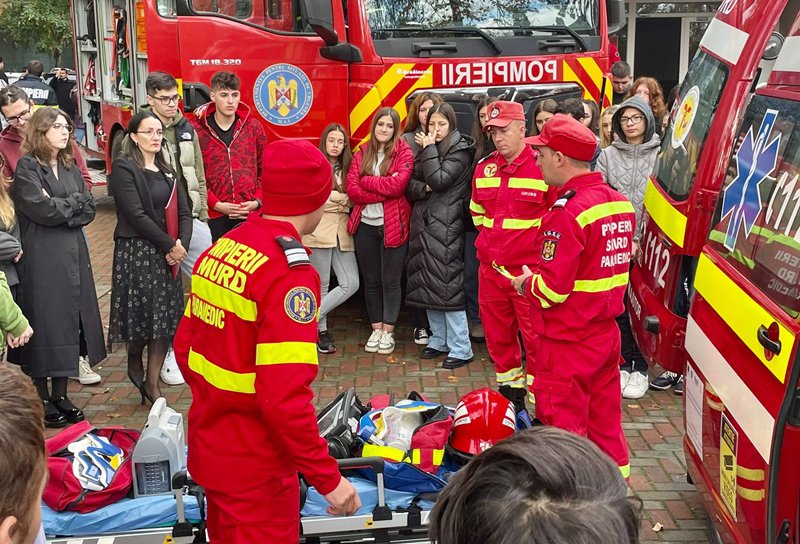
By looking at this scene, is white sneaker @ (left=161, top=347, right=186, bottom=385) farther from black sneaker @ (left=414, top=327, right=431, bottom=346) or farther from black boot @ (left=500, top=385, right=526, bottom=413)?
black boot @ (left=500, top=385, right=526, bottom=413)

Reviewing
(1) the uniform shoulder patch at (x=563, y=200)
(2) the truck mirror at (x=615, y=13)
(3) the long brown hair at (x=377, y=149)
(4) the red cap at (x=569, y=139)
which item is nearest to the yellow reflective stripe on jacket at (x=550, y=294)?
(1) the uniform shoulder patch at (x=563, y=200)

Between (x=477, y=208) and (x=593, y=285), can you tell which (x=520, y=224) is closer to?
(x=477, y=208)

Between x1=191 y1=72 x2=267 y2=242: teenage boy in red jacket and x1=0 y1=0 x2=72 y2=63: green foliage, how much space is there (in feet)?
63.8

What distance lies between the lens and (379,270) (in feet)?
24.4

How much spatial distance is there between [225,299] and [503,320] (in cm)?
308

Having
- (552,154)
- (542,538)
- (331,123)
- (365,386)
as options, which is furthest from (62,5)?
(542,538)

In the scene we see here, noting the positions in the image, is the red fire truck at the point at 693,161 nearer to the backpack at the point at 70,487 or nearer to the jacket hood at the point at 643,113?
the jacket hood at the point at 643,113

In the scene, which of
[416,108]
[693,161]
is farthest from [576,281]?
[416,108]

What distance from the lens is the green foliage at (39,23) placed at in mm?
25047

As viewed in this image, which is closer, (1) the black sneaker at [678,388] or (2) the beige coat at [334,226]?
(1) the black sneaker at [678,388]

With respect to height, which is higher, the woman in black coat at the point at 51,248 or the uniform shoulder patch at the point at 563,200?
the uniform shoulder patch at the point at 563,200

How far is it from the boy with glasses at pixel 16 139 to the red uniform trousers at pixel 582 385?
323 cm

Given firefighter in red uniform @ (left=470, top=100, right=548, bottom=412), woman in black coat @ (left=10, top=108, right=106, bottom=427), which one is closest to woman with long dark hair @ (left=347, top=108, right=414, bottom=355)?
firefighter in red uniform @ (left=470, top=100, right=548, bottom=412)

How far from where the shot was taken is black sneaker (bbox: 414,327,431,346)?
7559mm
